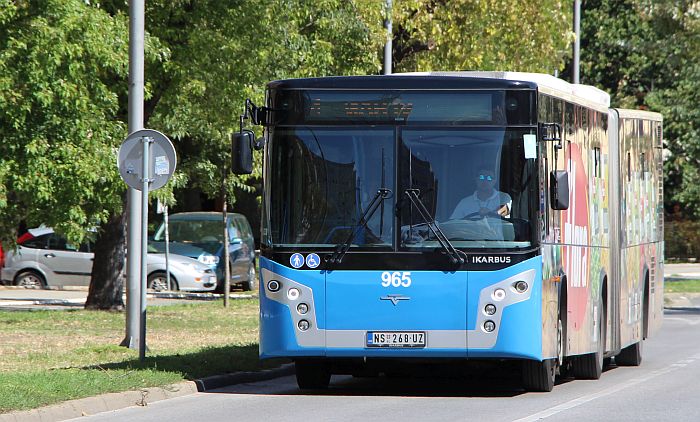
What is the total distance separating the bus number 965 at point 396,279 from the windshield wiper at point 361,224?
420mm

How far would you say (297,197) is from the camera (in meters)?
14.2

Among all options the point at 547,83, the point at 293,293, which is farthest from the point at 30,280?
the point at 547,83

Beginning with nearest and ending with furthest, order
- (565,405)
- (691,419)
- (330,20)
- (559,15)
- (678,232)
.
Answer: (691,419)
(565,405)
(330,20)
(559,15)
(678,232)

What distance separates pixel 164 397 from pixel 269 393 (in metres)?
1.24

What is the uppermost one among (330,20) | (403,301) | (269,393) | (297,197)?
(330,20)

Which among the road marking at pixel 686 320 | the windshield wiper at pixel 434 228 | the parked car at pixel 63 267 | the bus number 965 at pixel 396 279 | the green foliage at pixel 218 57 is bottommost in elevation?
the road marking at pixel 686 320

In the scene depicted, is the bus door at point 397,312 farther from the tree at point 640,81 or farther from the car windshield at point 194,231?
the tree at point 640,81

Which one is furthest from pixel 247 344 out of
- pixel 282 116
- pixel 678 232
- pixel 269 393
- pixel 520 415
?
pixel 678 232

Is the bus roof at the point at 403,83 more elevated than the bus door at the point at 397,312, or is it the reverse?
the bus roof at the point at 403,83

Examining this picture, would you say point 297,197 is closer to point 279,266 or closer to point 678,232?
point 279,266

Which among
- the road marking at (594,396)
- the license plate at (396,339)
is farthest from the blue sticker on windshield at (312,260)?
the road marking at (594,396)

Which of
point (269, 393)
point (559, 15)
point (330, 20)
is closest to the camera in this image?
point (269, 393)

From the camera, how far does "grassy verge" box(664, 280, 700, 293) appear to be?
129ft

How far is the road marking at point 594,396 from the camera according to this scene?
1261cm
